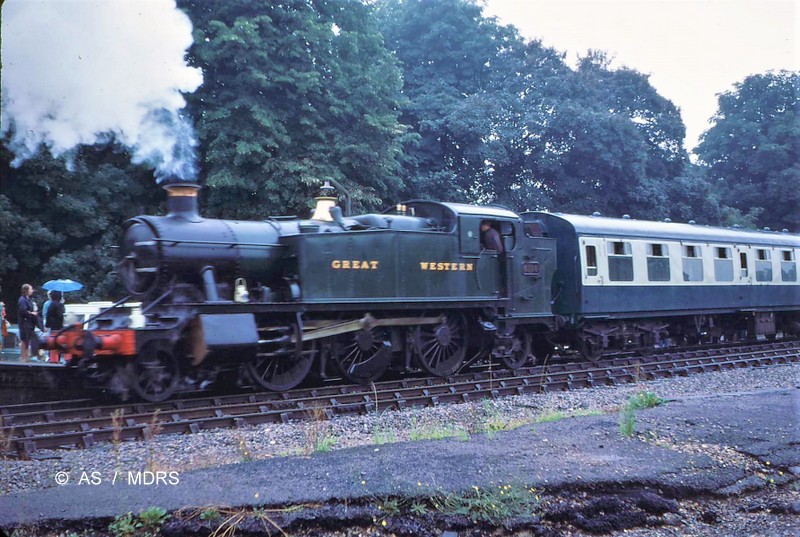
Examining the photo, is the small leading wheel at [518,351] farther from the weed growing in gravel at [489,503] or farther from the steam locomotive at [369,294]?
the weed growing in gravel at [489,503]

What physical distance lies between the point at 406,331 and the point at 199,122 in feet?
31.4

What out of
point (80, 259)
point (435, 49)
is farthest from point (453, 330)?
point (435, 49)

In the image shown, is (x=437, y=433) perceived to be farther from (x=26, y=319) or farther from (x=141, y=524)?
(x=26, y=319)

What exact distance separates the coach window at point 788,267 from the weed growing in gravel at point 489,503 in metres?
18.8

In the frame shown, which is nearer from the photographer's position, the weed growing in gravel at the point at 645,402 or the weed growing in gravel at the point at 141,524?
the weed growing in gravel at the point at 141,524

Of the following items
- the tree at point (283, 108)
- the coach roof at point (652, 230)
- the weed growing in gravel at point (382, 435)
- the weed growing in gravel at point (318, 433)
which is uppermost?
the tree at point (283, 108)

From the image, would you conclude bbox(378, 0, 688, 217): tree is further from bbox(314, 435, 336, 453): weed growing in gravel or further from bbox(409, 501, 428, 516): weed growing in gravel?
bbox(409, 501, 428, 516): weed growing in gravel

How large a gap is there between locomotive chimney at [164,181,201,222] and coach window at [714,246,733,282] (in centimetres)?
1331

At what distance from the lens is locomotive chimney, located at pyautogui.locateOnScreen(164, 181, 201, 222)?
34.4 ft

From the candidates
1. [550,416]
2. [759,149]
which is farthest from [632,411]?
[759,149]

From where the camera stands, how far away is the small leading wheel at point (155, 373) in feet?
31.5

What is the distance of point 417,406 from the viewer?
1023cm

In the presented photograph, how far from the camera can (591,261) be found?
15133 millimetres

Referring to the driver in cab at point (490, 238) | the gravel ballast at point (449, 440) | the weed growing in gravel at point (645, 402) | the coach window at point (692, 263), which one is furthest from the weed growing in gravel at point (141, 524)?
the coach window at point (692, 263)
